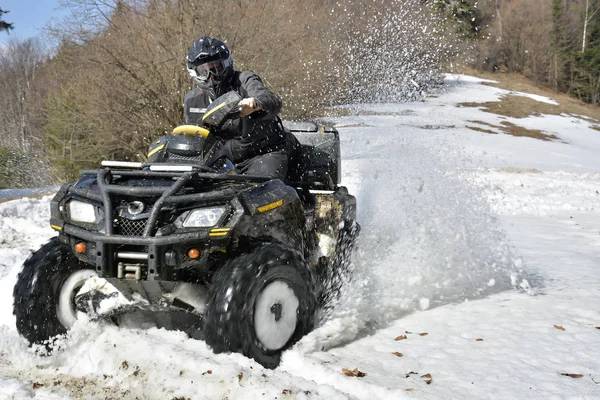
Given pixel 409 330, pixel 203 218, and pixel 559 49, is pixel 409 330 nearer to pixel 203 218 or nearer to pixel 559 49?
pixel 203 218

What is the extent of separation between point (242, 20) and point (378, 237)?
1316 cm

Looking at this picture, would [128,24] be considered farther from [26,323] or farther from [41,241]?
[26,323]

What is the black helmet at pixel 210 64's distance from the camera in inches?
180

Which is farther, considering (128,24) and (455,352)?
(128,24)

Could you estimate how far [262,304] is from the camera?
3.48 metres

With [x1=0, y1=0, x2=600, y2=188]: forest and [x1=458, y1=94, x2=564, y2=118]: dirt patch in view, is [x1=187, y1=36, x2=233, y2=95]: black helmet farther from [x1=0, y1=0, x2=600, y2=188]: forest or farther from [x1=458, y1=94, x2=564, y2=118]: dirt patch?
[x1=458, y1=94, x2=564, y2=118]: dirt patch

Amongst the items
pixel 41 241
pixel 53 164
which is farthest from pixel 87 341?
pixel 53 164

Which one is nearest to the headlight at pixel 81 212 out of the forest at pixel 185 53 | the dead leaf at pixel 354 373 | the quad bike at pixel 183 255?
the quad bike at pixel 183 255

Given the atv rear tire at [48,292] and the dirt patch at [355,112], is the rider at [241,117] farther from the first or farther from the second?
the dirt patch at [355,112]

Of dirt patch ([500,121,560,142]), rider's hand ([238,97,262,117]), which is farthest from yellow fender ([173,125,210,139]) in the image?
dirt patch ([500,121,560,142])

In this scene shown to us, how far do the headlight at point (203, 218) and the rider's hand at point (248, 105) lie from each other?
1077 millimetres

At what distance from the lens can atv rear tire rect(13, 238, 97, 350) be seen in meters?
3.85

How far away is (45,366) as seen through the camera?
12.4 feet

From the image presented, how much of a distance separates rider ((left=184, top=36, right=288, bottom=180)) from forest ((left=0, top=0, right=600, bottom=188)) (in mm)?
12619
